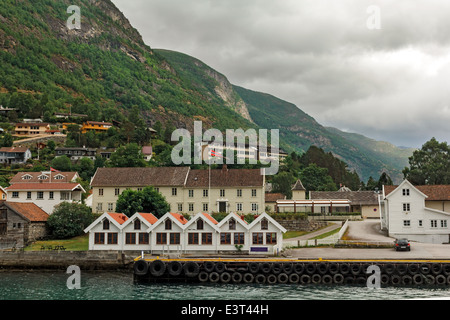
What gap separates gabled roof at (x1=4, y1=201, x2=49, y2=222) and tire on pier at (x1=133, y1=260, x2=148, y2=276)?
2655 centimetres

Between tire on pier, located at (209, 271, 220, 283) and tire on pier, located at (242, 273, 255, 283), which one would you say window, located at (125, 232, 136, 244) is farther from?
tire on pier, located at (242, 273, 255, 283)

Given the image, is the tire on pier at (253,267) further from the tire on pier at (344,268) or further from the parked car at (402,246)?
the parked car at (402,246)

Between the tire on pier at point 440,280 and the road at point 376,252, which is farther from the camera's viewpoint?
the road at point 376,252

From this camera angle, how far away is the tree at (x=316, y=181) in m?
147

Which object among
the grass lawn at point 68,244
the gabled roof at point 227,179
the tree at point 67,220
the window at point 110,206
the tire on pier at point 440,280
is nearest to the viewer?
the tire on pier at point 440,280

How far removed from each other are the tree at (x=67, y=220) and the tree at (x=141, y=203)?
568 centimetres

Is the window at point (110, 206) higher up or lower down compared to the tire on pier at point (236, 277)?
higher up

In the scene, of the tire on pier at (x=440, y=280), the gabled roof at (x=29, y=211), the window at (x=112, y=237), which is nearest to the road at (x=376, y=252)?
the tire on pier at (x=440, y=280)

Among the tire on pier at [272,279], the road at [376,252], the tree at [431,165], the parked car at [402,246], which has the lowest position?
the tire on pier at [272,279]

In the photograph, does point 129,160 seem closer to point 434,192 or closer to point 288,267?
point 434,192

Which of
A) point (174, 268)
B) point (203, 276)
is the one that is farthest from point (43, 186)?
point (203, 276)

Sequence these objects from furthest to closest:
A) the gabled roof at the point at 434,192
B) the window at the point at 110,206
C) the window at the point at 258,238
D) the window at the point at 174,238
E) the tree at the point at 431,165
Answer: the tree at the point at 431,165 < the window at the point at 110,206 < the gabled roof at the point at 434,192 < the window at the point at 174,238 < the window at the point at 258,238

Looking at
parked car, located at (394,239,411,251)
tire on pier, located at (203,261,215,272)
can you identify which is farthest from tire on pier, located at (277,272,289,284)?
parked car, located at (394,239,411,251)
